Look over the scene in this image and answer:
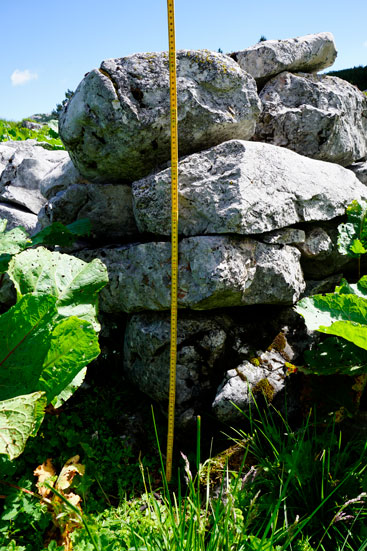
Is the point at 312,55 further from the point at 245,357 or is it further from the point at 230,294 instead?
the point at 245,357

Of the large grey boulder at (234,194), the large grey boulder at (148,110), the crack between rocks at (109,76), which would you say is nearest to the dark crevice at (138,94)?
the large grey boulder at (148,110)

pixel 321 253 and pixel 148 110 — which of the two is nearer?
pixel 148 110

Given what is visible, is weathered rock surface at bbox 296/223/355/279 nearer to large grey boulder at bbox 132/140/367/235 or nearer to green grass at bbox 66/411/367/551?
large grey boulder at bbox 132/140/367/235

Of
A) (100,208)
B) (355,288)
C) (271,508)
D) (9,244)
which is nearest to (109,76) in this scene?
(100,208)

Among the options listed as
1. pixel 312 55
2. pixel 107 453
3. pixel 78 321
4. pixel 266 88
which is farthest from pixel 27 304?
pixel 312 55

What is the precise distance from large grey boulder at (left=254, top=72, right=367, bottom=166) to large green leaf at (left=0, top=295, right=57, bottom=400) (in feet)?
9.42

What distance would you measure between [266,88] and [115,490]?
4037 mm

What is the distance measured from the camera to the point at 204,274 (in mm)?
3375

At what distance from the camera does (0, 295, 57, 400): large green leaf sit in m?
2.74

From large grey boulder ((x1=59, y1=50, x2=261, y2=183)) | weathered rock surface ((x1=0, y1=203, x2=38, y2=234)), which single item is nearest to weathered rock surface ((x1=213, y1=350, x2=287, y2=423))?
large grey boulder ((x1=59, y1=50, x2=261, y2=183))

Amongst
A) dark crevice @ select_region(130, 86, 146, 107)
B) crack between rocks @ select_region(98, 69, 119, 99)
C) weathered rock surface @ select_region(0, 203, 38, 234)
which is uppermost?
crack between rocks @ select_region(98, 69, 119, 99)

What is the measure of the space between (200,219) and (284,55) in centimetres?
227

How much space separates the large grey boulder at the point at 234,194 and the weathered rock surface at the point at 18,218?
5.35 ft

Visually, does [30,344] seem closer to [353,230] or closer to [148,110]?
[148,110]
